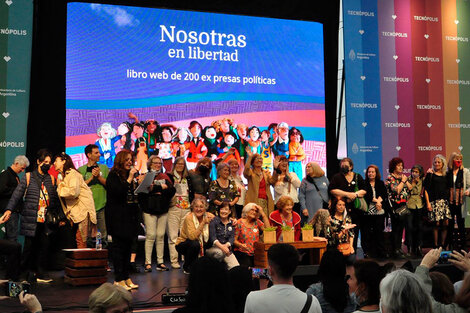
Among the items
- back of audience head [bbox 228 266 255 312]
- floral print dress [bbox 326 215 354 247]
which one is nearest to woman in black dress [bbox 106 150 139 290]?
back of audience head [bbox 228 266 255 312]

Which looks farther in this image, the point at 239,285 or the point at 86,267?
the point at 86,267

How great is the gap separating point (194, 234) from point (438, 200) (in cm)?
384

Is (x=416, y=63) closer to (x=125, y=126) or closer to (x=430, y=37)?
(x=430, y=37)

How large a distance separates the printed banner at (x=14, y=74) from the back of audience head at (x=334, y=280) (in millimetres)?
5737

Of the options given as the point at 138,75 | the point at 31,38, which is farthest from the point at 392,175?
the point at 31,38

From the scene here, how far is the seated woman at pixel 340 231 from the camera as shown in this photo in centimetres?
701

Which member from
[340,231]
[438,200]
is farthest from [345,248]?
[438,200]

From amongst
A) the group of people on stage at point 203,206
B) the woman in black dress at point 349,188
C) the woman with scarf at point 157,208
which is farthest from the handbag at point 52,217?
the woman in black dress at point 349,188

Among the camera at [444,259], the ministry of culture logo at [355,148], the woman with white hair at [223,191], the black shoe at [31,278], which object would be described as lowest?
the black shoe at [31,278]

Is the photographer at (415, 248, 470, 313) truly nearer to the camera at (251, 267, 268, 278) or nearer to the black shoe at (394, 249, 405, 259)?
the camera at (251, 267, 268, 278)

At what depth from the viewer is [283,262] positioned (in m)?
2.69

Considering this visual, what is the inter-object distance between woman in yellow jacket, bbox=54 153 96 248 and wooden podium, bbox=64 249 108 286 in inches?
23.7

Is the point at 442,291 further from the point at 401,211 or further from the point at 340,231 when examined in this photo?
the point at 401,211

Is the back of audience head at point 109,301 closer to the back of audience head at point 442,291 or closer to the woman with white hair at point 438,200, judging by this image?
the back of audience head at point 442,291
